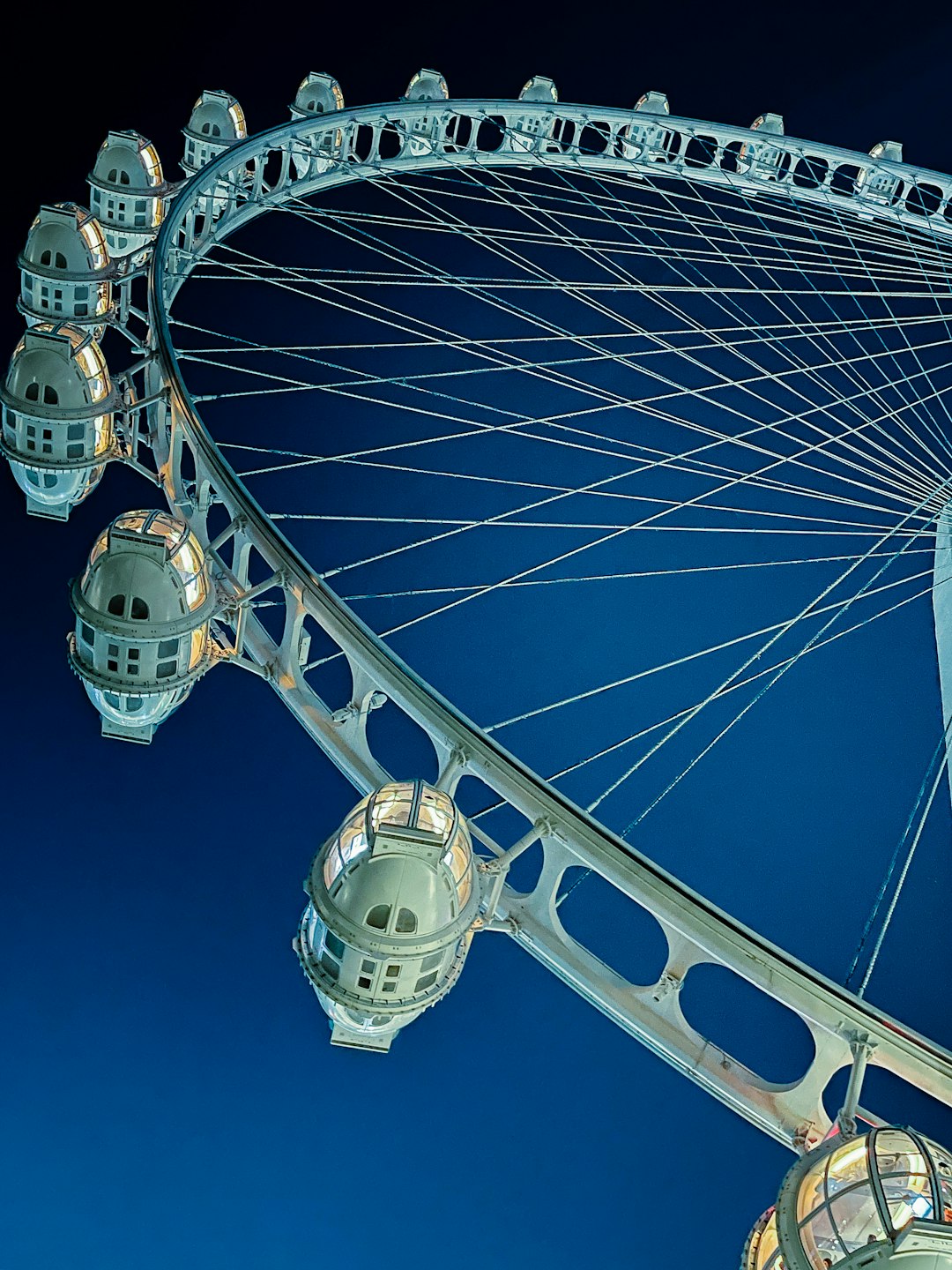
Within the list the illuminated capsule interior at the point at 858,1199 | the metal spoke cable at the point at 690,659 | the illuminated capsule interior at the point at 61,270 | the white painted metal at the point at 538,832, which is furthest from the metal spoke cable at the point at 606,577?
the illuminated capsule interior at the point at 61,270

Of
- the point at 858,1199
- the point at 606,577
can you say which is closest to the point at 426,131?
the point at 606,577

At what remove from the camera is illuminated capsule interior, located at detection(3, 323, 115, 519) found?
19.6 feet

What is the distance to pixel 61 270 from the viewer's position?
6.87 metres

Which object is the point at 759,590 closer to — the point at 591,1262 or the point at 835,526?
the point at 835,526

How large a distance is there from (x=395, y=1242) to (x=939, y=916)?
164 inches

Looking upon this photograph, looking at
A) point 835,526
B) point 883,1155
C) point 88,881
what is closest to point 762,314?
point 835,526

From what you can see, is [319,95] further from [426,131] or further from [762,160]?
[762,160]

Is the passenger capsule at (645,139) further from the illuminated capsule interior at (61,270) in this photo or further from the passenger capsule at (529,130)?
the illuminated capsule interior at (61,270)

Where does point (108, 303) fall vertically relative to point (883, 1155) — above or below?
above

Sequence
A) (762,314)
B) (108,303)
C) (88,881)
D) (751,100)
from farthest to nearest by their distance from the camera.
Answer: (751,100), (762,314), (88,881), (108,303)

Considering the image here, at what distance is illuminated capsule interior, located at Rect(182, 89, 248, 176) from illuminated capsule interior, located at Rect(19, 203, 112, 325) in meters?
3.23

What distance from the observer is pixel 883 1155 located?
11.9 ft

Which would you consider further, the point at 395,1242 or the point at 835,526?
the point at 835,526

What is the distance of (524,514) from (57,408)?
504 cm
